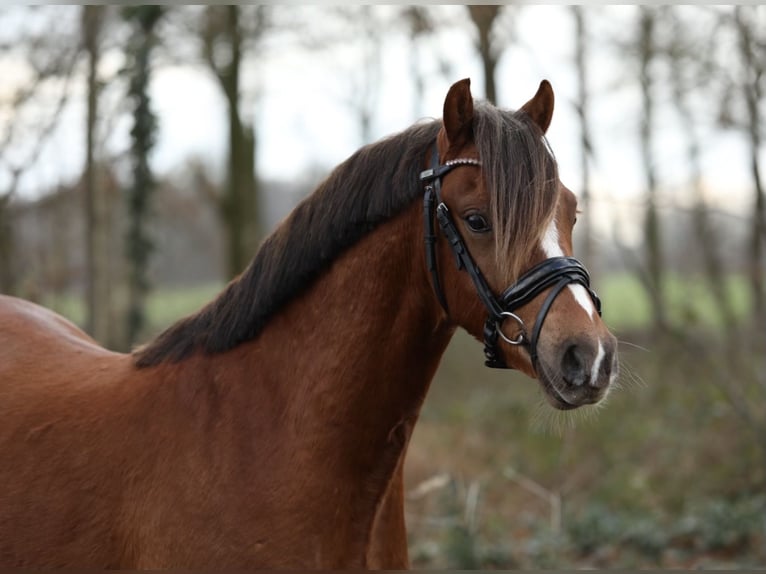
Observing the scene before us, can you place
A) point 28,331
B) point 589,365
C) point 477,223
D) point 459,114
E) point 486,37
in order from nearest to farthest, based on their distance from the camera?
point 589,365 → point 477,223 → point 459,114 → point 28,331 → point 486,37

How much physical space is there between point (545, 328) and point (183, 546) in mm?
1453

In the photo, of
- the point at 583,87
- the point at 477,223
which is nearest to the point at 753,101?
→ the point at 583,87

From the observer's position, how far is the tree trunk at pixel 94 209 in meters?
10.6

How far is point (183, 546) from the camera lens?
2791 mm

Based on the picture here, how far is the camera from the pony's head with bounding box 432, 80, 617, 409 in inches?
96.7

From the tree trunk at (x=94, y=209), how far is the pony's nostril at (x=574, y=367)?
907 centimetres

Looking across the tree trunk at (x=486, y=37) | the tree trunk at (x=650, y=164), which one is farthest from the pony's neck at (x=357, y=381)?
the tree trunk at (x=650, y=164)

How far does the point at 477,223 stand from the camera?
8.81 ft

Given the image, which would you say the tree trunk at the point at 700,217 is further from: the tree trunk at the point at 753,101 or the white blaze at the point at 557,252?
the white blaze at the point at 557,252

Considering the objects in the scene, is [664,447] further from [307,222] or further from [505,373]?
[307,222]

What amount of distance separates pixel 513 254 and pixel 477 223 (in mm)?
181

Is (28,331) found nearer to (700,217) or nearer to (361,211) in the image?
(361,211)

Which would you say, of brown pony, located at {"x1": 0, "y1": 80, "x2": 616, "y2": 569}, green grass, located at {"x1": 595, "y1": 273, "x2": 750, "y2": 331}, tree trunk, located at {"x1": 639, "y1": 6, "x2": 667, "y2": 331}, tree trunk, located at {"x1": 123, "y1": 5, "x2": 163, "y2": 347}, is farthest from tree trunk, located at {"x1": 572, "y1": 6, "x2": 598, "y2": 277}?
brown pony, located at {"x1": 0, "y1": 80, "x2": 616, "y2": 569}

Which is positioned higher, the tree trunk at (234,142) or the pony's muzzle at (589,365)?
the tree trunk at (234,142)
